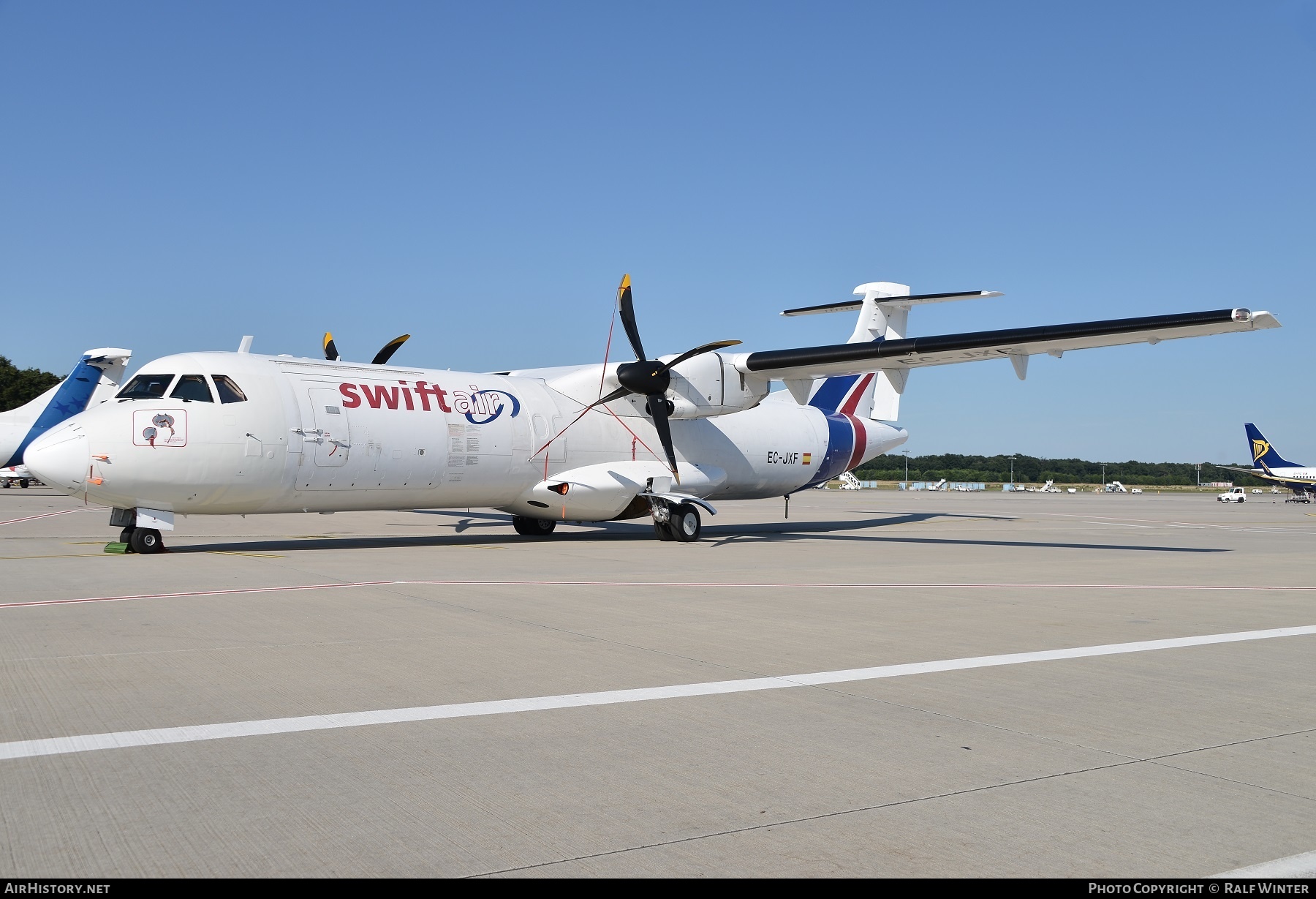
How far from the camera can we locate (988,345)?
18.0 m

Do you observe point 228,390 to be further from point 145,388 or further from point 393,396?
point 393,396

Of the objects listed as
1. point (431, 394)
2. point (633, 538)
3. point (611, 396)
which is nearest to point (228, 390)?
point (431, 394)

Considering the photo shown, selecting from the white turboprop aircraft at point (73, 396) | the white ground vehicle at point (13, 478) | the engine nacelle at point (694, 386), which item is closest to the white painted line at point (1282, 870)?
the engine nacelle at point (694, 386)

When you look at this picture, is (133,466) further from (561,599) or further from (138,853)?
(138,853)

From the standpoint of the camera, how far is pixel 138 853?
343 cm

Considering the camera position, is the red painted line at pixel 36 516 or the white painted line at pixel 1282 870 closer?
the white painted line at pixel 1282 870

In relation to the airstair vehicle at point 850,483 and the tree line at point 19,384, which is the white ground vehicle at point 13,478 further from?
the airstair vehicle at point 850,483

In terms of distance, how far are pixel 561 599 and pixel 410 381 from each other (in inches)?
340

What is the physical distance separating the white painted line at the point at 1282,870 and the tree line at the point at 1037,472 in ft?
396

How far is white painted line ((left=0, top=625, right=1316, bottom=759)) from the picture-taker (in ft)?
15.7

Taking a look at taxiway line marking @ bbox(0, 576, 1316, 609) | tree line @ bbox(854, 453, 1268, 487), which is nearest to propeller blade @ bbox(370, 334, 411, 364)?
taxiway line marking @ bbox(0, 576, 1316, 609)

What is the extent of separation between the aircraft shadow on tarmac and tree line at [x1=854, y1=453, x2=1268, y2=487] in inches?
3898

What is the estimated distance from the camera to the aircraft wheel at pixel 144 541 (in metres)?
15.1
